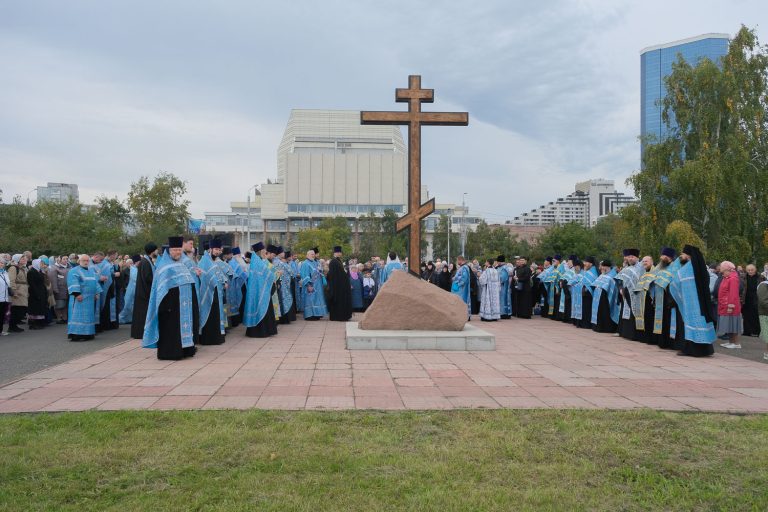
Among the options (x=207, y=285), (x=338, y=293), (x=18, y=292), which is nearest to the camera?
(x=207, y=285)

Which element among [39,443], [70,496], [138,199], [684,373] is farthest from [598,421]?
[138,199]

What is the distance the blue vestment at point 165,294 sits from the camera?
30.2 feet

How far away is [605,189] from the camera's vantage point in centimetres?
18338

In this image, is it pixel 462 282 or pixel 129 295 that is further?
pixel 462 282

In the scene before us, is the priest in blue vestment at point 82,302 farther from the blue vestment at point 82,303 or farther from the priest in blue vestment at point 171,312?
the priest in blue vestment at point 171,312

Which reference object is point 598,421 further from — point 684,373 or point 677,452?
point 684,373

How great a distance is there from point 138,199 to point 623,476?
39.2 metres

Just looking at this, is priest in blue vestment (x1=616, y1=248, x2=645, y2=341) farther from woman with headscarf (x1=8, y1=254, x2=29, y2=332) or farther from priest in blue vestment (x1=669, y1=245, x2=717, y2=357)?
woman with headscarf (x1=8, y1=254, x2=29, y2=332)

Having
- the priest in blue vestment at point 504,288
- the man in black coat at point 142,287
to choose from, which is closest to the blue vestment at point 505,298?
the priest in blue vestment at point 504,288

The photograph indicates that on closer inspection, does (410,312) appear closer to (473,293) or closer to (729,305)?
(729,305)

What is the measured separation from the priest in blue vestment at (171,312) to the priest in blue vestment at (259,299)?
244 centimetres

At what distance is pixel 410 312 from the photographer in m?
11.1

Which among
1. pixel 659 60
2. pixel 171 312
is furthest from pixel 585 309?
pixel 659 60

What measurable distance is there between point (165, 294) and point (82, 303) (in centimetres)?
420
